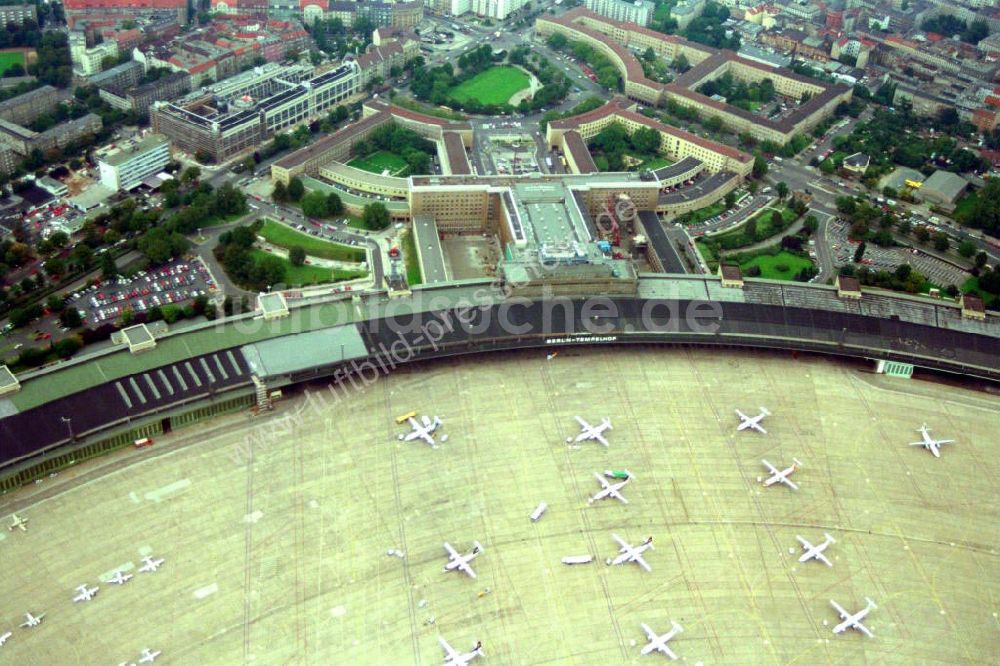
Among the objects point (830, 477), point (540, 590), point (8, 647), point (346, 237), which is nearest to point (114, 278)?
point (346, 237)

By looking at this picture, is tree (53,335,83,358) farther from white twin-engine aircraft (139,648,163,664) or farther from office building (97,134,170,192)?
white twin-engine aircraft (139,648,163,664)

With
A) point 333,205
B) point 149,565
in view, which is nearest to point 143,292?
point 333,205

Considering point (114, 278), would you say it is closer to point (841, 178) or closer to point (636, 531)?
point (636, 531)

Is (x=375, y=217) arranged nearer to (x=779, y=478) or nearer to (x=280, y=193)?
(x=280, y=193)

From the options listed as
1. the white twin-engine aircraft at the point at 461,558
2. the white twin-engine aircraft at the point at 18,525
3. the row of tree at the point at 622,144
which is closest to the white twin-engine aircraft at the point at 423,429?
the white twin-engine aircraft at the point at 461,558

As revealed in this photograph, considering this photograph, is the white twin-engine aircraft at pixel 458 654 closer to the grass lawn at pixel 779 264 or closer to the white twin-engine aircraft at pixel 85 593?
the white twin-engine aircraft at pixel 85 593

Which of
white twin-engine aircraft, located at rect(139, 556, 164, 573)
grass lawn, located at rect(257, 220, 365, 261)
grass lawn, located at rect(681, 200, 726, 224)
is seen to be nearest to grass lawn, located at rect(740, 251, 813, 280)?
grass lawn, located at rect(681, 200, 726, 224)

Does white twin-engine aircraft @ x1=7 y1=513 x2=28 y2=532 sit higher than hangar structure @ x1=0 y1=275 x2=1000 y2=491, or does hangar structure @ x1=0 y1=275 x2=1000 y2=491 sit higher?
hangar structure @ x1=0 y1=275 x2=1000 y2=491
